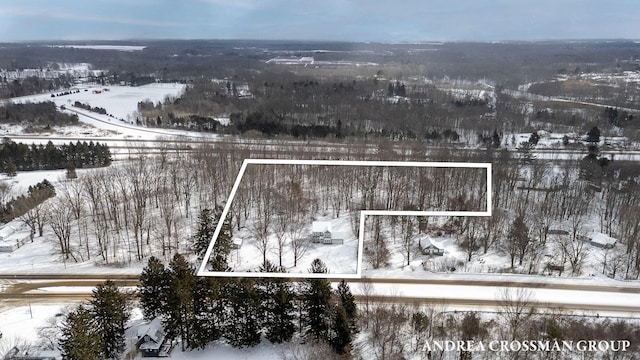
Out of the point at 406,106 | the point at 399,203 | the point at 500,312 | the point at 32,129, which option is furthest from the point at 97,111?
the point at 500,312

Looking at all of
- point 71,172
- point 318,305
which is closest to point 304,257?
point 318,305

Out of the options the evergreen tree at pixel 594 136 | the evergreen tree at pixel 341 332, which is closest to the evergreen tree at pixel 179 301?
the evergreen tree at pixel 341 332

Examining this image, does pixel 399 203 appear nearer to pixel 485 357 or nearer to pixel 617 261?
pixel 485 357

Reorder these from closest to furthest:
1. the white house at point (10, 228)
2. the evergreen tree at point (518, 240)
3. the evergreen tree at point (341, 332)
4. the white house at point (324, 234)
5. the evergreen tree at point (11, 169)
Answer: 1. the evergreen tree at point (341, 332)
2. the white house at point (324, 234)
3. the evergreen tree at point (518, 240)
4. the white house at point (10, 228)
5. the evergreen tree at point (11, 169)

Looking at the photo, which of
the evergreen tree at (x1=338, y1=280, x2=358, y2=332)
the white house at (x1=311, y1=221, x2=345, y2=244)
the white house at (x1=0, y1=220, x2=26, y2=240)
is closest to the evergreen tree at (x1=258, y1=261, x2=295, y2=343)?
the evergreen tree at (x1=338, y1=280, x2=358, y2=332)

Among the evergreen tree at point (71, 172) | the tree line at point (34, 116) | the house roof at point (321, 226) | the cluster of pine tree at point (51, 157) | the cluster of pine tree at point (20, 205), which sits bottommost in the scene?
the cluster of pine tree at point (20, 205)

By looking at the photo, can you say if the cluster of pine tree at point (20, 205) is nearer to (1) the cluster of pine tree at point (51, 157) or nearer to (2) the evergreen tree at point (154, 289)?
(1) the cluster of pine tree at point (51, 157)

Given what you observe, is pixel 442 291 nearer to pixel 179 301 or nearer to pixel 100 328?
pixel 179 301
